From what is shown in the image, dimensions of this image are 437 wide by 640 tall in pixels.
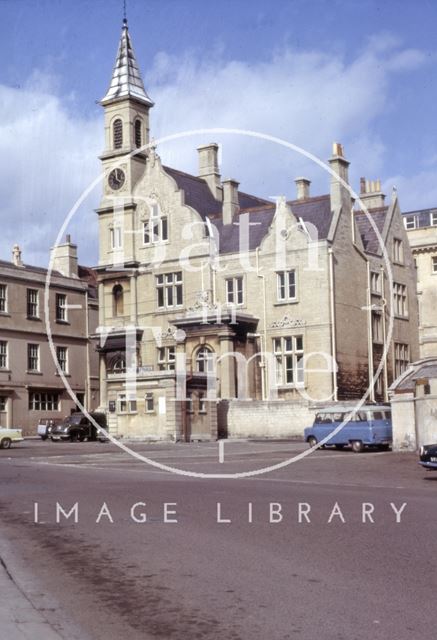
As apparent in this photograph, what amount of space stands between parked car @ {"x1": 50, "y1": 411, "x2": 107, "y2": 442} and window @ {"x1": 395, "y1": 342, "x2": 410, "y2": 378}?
18821mm

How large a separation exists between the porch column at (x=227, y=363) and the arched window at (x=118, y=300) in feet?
34.9

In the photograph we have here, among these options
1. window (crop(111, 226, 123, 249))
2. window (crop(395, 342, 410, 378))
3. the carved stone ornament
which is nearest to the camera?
the carved stone ornament

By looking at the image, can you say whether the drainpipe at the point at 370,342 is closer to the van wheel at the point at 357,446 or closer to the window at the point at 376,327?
the window at the point at 376,327

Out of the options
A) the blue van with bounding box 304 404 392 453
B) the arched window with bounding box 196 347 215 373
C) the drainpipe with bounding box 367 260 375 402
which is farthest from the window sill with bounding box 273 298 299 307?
the blue van with bounding box 304 404 392 453

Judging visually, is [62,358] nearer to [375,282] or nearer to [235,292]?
[235,292]

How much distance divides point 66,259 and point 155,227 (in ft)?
54.6

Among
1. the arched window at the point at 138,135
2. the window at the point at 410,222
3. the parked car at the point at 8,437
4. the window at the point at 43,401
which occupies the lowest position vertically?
the parked car at the point at 8,437

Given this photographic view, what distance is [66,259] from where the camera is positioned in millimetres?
74688

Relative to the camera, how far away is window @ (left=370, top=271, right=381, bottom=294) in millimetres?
57869

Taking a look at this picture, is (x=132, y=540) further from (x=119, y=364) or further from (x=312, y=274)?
(x=119, y=364)

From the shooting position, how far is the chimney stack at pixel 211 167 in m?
64.4

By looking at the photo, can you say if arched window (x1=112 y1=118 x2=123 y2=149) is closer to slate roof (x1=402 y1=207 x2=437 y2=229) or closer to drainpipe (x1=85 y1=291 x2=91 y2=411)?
drainpipe (x1=85 y1=291 x2=91 y2=411)

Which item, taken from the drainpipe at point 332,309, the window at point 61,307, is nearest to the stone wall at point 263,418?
the drainpipe at point 332,309

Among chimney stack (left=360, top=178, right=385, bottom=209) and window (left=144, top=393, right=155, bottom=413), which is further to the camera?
chimney stack (left=360, top=178, right=385, bottom=209)
